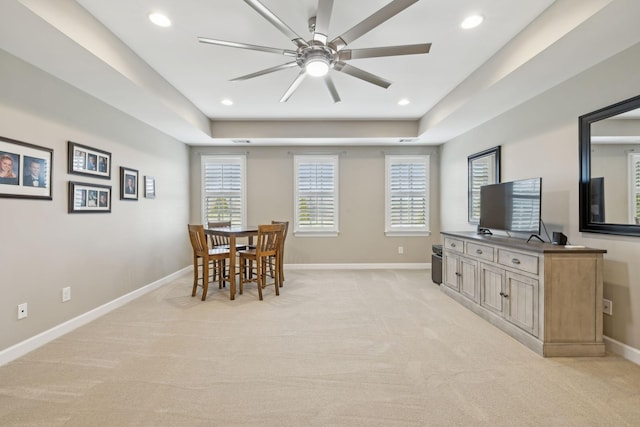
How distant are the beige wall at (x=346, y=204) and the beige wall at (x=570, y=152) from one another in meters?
2.03

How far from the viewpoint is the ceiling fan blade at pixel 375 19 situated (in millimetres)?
1650

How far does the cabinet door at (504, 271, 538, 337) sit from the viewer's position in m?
2.38

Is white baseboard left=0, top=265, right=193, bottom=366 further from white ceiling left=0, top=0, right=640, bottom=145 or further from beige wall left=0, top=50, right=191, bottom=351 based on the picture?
white ceiling left=0, top=0, right=640, bottom=145

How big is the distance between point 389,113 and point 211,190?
11.9 ft

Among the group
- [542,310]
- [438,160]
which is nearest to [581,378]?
[542,310]

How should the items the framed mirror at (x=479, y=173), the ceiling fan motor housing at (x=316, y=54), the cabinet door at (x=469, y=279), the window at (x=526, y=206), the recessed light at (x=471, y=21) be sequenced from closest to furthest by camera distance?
the ceiling fan motor housing at (x=316, y=54)
the recessed light at (x=471, y=21)
the window at (x=526, y=206)
the cabinet door at (x=469, y=279)
the framed mirror at (x=479, y=173)

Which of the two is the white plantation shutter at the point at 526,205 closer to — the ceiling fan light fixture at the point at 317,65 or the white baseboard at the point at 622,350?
the white baseboard at the point at 622,350

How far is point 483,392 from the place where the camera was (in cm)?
183

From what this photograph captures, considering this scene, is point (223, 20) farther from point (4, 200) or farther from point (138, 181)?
point (138, 181)

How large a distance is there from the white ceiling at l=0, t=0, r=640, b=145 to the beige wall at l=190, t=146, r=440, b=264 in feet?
4.52

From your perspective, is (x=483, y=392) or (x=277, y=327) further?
(x=277, y=327)

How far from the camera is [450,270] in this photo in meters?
3.81

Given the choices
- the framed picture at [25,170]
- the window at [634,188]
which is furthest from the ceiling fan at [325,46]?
the window at [634,188]

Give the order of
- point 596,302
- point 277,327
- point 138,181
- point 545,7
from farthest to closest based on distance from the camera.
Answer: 1. point 138,181
2. point 277,327
3. point 596,302
4. point 545,7
